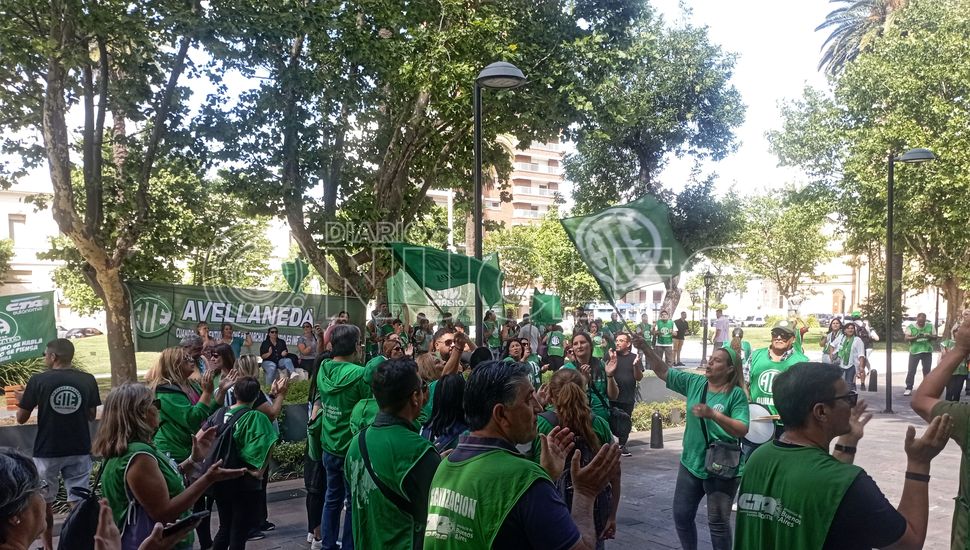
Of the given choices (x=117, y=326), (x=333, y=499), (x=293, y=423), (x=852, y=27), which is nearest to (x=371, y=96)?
(x=117, y=326)

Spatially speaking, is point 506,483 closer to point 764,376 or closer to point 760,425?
point 760,425

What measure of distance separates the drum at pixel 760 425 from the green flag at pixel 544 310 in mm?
11948

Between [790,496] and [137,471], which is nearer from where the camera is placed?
[790,496]

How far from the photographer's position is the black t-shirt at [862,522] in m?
2.39

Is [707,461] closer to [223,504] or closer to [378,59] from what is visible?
[223,504]

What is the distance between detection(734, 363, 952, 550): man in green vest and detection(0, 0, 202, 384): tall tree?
35.8 feet

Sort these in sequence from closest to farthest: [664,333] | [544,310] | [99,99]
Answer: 1. [99,99]
2. [544,310]
3. [664,333]

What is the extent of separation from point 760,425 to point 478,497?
486cm


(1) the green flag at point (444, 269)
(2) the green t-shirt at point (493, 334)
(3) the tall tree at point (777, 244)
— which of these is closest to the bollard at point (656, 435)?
(1) the green flag at point (444, 269)

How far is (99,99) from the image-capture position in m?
Result: 12.3

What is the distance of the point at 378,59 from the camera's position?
13438 mm

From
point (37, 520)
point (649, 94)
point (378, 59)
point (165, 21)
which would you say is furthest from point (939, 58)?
point (37, 520)

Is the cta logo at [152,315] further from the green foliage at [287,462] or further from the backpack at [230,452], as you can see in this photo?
the backpack at [230,452]

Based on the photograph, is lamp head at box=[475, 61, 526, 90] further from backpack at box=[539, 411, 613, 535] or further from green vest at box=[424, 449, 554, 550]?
green vest at box=[424, 449, 554, 550]
